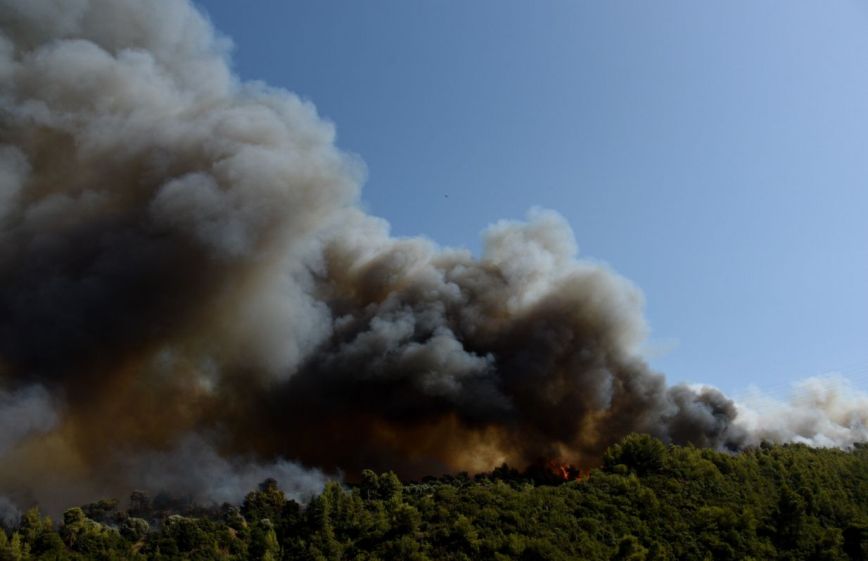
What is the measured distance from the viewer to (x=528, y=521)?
30219mm

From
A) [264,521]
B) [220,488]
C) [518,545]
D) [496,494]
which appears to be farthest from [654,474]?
[220,488]

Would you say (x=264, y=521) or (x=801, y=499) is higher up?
(x=801, y=499)

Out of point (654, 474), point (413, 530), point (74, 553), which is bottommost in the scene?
point (74, 553)

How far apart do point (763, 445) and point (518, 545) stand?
2882 cm

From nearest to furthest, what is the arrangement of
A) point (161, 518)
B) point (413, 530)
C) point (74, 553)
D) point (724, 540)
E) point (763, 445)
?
1. point (74, 553)
2. point (413, 530)
3. point (724, 540)
4. point (161, 518)
5. point (763, 445)

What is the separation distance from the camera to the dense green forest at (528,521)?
2736 centimetres

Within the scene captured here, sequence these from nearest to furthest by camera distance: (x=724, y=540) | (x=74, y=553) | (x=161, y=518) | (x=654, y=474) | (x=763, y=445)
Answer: (x=74, y=553)
(x=724, y=540)
(x=161, y=518)
(x=654, y=474)
(x=763, y=445)

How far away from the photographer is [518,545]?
90.3ft

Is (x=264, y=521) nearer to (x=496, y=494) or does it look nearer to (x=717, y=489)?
(x=496, y=494)

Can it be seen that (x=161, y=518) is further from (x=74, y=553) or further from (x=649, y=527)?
(x=649, y=527)

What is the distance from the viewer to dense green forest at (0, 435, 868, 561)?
89.8 ft

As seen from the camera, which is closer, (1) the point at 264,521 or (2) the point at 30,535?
(2) the point at 30,535

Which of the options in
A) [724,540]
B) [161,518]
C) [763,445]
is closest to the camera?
[724,540]

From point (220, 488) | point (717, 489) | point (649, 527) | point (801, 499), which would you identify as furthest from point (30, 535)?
point (801, 499)
